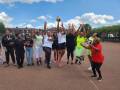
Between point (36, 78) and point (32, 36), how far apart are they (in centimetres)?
426

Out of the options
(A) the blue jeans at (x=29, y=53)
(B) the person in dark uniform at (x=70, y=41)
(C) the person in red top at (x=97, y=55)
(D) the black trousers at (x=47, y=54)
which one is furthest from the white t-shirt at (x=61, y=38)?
(C) the person in red top at (x=97, y=55)

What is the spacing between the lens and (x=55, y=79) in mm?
11891

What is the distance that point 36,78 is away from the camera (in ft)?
39.6

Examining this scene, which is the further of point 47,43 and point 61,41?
point 61,41

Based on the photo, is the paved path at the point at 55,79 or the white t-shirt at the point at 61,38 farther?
the white t-shirt at the point at 61,38

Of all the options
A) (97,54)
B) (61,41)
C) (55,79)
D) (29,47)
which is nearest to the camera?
(55,79)

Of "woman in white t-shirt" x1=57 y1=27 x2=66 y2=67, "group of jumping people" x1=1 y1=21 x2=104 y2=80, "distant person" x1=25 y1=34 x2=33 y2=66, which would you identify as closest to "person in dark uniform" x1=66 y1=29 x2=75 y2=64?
"group of jumping people" x1=1 y1=21 x2=104 y2=80

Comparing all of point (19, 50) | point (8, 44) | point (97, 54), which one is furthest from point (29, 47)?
point (97, 54)

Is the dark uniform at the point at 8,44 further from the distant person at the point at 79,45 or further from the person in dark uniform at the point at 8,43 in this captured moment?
the distant person at the point at 79,45

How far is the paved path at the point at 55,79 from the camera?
412 inches

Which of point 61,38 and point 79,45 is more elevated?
point 61,38

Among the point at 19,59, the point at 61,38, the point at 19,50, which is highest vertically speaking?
the point at 61,38

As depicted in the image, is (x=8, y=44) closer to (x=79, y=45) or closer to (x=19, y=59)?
(x=19, y=59)

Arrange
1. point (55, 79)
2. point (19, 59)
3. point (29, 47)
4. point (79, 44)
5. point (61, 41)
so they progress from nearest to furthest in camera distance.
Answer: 1. point (55, 79)
2. point (19, 59)
3. point (29, 47)
4. point (61, 41)
5. point (79, 44)
